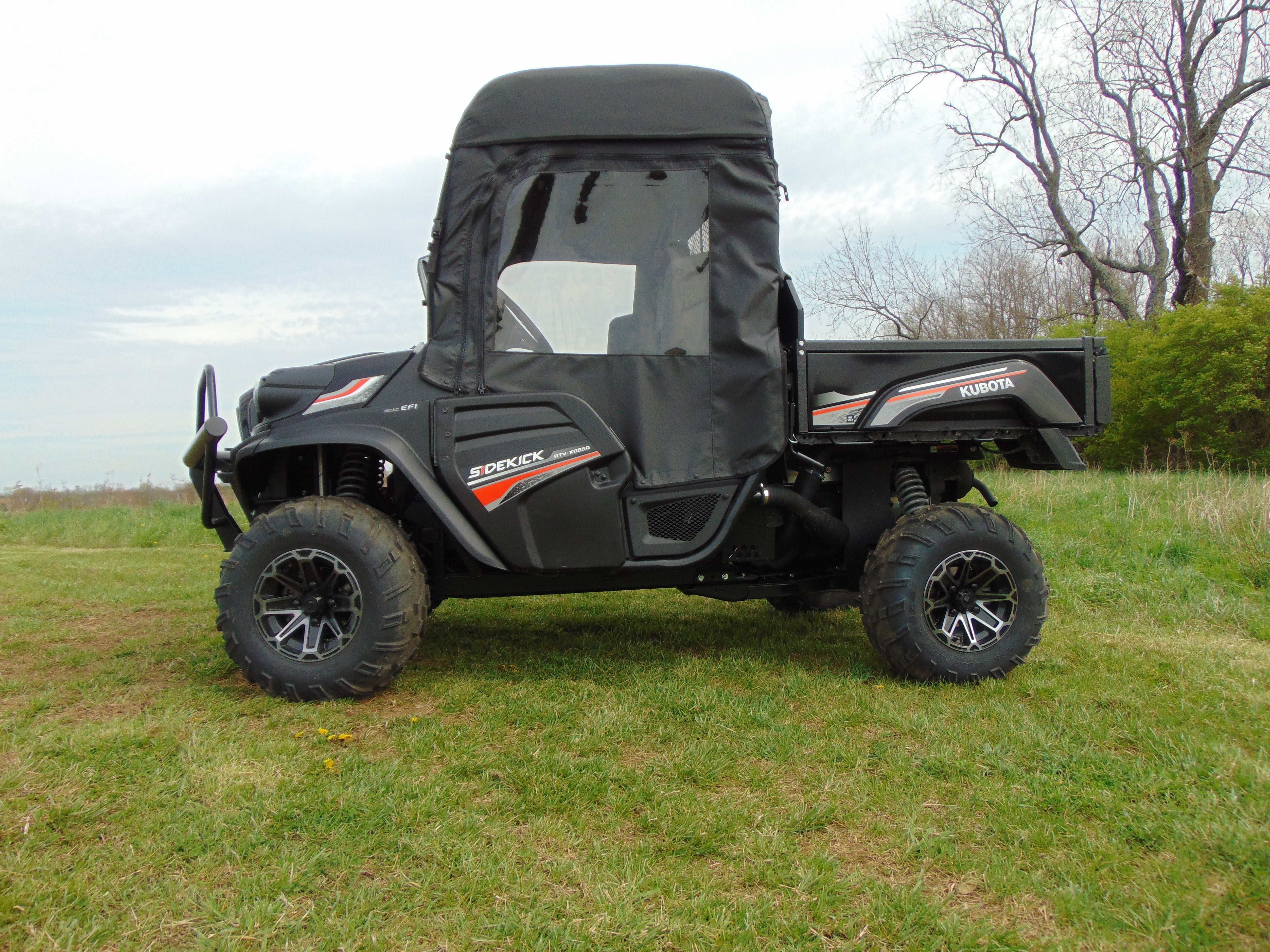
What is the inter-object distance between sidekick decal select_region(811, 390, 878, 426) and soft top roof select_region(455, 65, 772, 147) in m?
1.32

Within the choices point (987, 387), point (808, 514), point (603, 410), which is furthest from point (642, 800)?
point (987, 387)

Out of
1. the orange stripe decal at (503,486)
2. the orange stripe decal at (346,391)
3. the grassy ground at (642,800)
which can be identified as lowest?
the grassy ground at (642,800)

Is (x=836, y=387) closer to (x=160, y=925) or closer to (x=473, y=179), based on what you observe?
(x=473, y=179)

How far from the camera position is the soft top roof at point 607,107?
406cm

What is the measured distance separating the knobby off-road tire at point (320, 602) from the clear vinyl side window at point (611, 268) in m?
1.10

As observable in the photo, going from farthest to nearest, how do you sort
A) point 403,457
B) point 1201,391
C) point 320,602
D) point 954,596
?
1. point 1201,391
2. point 954,596
3. point 320,602
4. point 403,457

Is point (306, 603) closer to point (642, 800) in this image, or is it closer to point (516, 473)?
point (516, 473)

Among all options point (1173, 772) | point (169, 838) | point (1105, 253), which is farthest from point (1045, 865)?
point (1105, 253)

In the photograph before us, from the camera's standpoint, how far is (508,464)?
4004 millimetres

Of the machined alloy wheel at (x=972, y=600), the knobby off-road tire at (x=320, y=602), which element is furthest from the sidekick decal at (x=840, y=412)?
the knobby off-road tire at (x=320, y=602)

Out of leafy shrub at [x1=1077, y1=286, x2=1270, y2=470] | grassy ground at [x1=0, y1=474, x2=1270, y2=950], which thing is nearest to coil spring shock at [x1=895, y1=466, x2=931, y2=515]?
grassy ground at [x1=0, y1=474, x2=1270, y2=950]

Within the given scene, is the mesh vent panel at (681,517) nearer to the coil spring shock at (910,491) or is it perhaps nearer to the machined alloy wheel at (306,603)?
the coil spring shock at (910,491)

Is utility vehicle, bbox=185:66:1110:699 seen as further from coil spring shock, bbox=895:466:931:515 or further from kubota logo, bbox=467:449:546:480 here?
coil spring shock, bbox=895:466:931:515

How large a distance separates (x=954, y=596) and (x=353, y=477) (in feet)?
9.79
